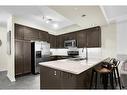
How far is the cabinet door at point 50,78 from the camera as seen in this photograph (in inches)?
86.9

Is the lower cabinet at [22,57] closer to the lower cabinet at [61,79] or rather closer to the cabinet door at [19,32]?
the cabinet door at [19,32]

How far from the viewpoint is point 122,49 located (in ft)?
Result: 14.4

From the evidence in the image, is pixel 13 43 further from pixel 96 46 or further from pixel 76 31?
pixel 96 46

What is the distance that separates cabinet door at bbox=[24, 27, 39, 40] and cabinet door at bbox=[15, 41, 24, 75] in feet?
1.44

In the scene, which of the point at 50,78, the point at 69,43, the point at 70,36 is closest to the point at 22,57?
the point at 69,43

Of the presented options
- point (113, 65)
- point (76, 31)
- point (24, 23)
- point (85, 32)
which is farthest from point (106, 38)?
point (24, 23)

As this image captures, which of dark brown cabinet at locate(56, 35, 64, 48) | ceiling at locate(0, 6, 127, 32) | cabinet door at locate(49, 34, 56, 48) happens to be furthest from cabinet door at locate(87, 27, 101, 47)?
cabinet door at locate(49, 34, 56, 48)

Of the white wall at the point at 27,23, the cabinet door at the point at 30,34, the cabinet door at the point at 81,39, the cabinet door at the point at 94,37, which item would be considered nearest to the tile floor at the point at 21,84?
the cabinet door at the point at 30,34

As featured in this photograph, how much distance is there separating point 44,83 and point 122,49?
3374 mm

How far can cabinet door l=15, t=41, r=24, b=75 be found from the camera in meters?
4.47

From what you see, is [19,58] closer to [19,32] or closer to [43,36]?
[19,32]

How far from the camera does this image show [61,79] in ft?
6.91

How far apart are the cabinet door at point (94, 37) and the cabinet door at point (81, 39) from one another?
8.6 inches

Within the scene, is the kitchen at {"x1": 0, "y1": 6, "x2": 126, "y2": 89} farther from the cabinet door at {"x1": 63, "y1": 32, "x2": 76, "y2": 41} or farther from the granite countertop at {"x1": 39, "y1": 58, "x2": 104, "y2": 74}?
the granite countertop at {"x1": 39, "y1": 58, "x2": 104, "y2": 74}
